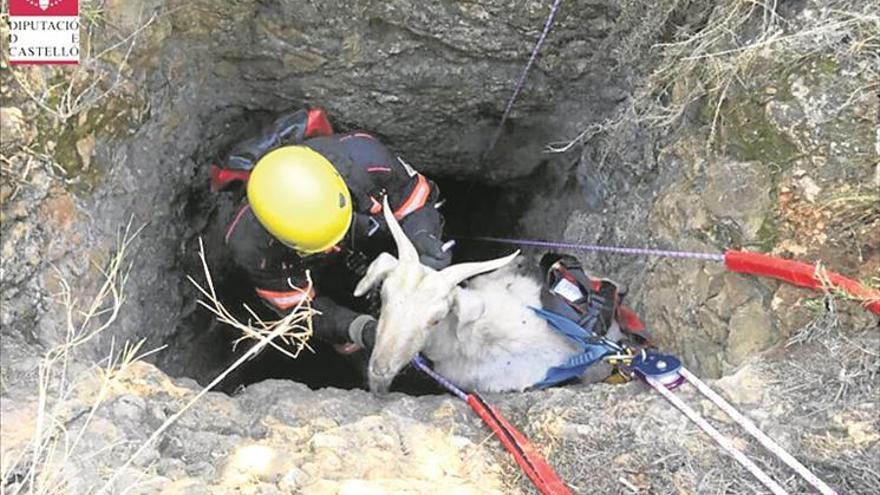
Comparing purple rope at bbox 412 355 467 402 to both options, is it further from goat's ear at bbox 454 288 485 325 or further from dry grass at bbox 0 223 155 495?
dry grass at bbox 0 223 155 495

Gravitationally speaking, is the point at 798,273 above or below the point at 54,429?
above

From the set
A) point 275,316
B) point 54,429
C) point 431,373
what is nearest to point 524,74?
point 431,373

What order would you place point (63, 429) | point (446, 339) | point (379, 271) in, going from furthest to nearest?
1. point (446, 339)
2. point (379, 271)
3. point (63, 429)

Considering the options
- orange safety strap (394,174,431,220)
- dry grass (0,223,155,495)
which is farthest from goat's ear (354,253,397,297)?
dry grass (0,223,155,495)

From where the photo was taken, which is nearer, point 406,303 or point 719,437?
point 719,437

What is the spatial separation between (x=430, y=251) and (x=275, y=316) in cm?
187

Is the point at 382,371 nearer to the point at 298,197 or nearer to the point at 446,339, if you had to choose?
the point at 446,339

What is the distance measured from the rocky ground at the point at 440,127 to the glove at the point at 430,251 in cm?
93

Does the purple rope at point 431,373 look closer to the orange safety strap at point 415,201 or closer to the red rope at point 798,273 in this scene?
the orange safety strap at point 415,201

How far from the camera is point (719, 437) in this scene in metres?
3.81

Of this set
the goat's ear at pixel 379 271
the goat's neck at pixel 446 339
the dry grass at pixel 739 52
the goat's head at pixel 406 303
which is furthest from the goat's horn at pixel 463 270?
the dry grass at pixel 739 52

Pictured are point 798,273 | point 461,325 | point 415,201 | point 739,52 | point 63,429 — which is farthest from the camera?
point 415,201

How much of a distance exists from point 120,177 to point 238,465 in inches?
84.5

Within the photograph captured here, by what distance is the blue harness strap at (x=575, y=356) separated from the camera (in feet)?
15.1
